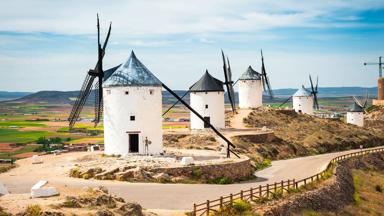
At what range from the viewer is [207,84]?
176 feet

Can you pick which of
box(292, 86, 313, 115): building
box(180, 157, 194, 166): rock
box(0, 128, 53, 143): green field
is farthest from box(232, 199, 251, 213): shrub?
box(0, 128, 53, 143): green field

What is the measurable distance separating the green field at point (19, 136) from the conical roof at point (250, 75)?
30.7 m

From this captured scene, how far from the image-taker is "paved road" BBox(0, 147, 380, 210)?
24.8m

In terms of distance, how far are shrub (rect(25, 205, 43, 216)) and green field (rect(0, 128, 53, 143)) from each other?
61643mm

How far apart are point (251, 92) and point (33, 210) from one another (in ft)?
168

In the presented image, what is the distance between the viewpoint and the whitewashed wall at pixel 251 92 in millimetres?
66125

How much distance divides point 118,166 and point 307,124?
36.9 meters

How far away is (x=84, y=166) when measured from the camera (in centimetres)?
3241

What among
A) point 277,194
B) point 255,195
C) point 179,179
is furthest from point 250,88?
point 255,195

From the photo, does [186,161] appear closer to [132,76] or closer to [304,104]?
[132,76]

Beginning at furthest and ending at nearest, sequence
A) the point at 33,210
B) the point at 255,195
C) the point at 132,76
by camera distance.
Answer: the point at 132,76, the point at 255,195, the point at 33,210

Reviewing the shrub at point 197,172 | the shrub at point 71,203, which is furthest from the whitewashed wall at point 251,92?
the shrub at point 71,203

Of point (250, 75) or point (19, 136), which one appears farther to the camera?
point (19, 136)

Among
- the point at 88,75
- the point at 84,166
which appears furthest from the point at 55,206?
the point at 88,75
